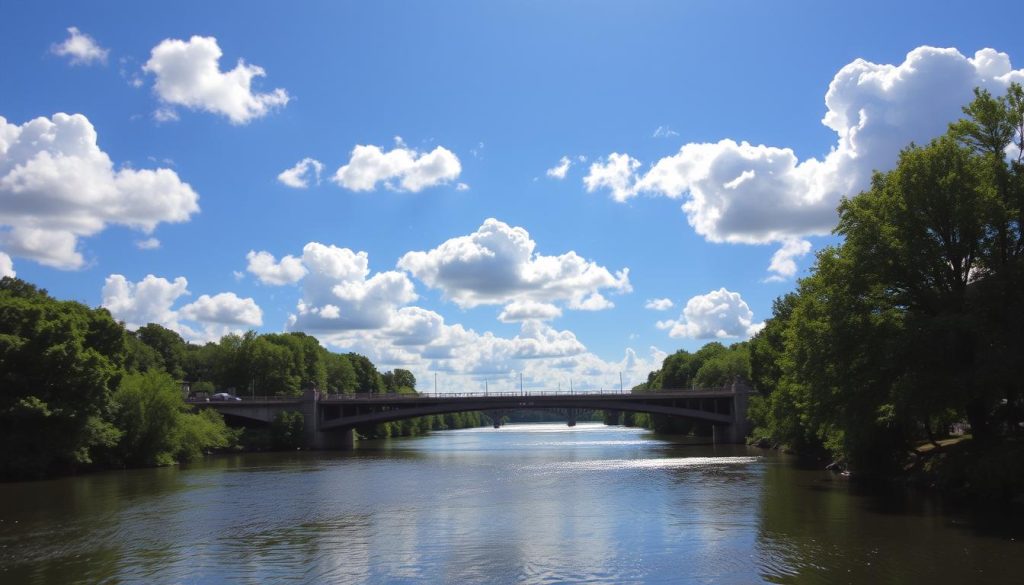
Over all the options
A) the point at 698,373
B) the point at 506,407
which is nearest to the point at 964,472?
the point at 506,407

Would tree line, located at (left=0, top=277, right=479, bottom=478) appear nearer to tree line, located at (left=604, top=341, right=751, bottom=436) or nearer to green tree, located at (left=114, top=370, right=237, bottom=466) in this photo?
green tree, located at (left=114, top=370, right=237, bottom=466)

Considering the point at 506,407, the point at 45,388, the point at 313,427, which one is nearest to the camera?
the point at 45,388

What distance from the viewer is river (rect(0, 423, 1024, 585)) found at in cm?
2245

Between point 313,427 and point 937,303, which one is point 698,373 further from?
point 937,303

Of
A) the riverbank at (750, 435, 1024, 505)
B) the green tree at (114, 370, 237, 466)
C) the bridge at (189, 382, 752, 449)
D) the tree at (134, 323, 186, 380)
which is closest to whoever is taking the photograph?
the riverbank at (750, 435, 1024, 505)

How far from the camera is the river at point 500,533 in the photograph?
73.7ft

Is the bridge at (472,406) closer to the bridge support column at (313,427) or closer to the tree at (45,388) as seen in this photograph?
the bridge support column at (313,427)

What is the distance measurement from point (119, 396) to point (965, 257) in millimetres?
60927

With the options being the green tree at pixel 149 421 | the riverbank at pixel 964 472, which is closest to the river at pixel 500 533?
the riverbank at pixel 964 472

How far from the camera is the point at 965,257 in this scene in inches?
1421

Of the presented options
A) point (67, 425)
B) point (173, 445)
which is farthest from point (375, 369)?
point (67, 425)

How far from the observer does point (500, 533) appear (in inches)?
1155

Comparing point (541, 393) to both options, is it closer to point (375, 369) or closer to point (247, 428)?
point (247, 428)

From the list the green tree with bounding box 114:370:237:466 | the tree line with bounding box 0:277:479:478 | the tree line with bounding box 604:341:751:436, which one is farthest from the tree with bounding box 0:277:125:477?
the tree line with bounding box 604:341:751:436
